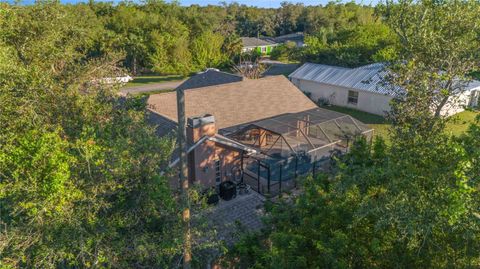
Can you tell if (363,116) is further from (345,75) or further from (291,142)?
(291,142)

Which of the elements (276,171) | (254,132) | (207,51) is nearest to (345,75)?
(254,132)

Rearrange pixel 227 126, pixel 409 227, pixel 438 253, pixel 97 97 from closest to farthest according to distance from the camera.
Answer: pixel 409 227 → pixel 438 253 → pixel 97 97 → pixel 227 126

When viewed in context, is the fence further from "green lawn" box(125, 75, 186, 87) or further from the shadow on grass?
"green lawn" box(125, 75, 186, 87)

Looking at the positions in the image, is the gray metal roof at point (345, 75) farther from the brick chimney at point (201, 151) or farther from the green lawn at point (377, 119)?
the brick chimney at point (201, 151)

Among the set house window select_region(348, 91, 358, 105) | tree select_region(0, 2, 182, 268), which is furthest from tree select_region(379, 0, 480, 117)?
house window select_region(348, 91, 358, 105)

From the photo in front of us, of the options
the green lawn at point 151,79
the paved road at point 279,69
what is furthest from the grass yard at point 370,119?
the green lawn at point 151,79

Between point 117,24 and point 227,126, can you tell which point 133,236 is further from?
point 117,24

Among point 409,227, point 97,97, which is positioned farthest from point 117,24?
point 409,227
